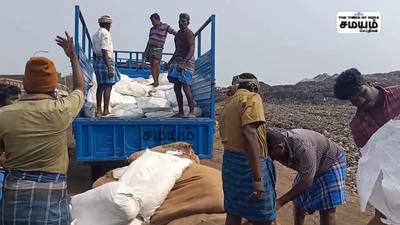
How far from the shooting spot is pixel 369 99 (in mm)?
2732

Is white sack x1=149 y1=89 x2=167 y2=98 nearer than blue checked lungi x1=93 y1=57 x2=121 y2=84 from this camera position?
No

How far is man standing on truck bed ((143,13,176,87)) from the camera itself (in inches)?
241

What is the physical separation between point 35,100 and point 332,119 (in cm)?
1246

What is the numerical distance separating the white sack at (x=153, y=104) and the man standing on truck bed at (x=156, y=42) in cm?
92

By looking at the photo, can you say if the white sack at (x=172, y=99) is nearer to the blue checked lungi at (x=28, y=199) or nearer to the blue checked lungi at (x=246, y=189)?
the blue checked lungi at (x=246, y=189)

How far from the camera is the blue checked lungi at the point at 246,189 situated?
2.50 m

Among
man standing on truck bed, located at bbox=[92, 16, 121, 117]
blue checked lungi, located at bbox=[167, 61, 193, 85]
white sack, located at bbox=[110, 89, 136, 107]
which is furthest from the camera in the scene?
white sack, located at bbox=[110, 89, 136, 107]

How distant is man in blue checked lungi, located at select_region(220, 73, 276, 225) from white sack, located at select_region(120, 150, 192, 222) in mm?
1269

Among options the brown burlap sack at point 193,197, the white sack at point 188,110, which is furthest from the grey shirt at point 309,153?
the white sack at point 188,110

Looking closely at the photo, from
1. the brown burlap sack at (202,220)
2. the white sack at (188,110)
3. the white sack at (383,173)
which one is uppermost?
the white sack at (188,110)

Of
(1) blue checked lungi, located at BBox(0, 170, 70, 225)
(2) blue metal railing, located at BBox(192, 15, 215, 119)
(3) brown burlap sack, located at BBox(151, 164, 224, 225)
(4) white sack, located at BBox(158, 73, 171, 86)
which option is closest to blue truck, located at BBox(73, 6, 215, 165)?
(2) blue metal railing, located at BBox(192, 15, 215, 119)

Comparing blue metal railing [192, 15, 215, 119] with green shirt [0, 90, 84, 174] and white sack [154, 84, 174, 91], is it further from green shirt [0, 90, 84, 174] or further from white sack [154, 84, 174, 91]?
green shirt [0, 90, 84, 174]

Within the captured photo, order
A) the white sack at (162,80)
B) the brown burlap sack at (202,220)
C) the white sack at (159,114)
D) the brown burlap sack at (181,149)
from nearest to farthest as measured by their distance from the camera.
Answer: the brown burlap sack at (202,220), the brown burlap sack at (181,149), the white sack at (159,114), the white sack at (162,80)

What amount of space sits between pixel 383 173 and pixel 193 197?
1.90 meters
